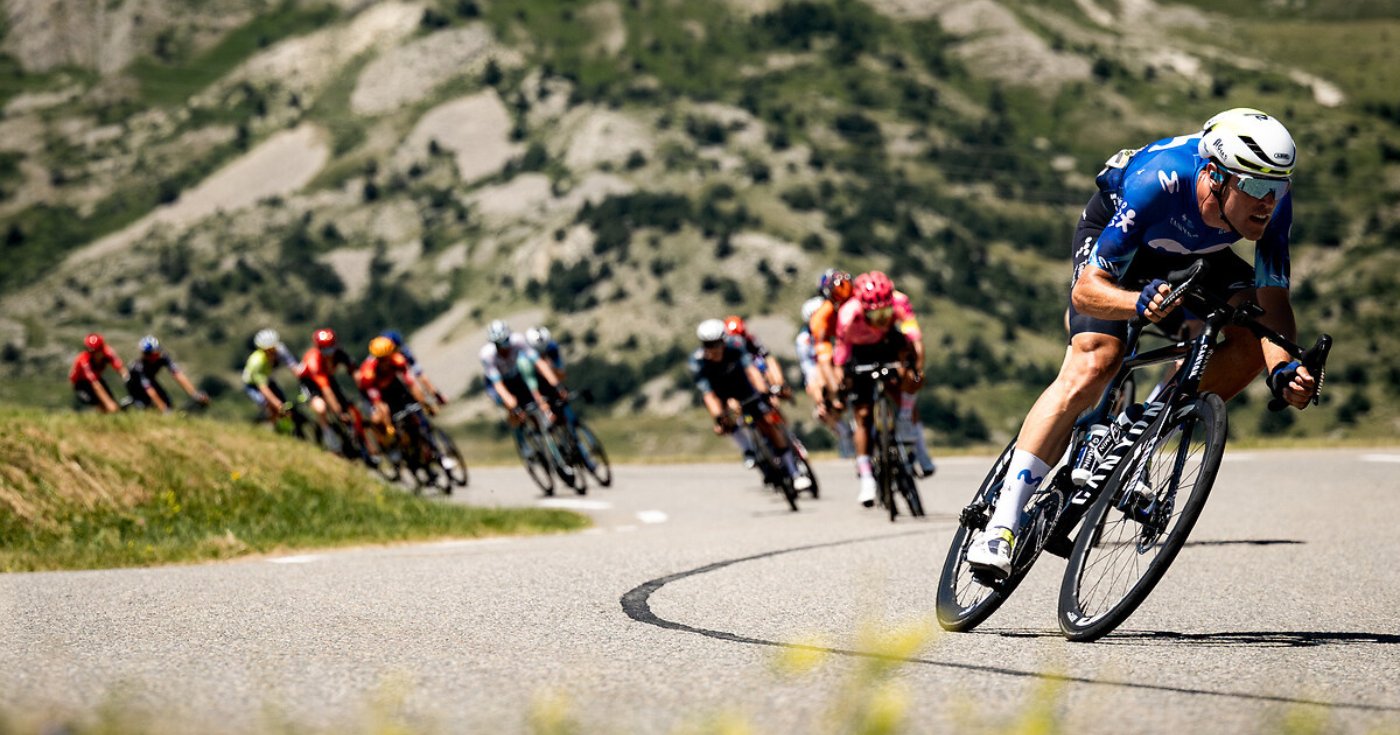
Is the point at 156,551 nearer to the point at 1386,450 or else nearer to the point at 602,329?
the point at 1386,450

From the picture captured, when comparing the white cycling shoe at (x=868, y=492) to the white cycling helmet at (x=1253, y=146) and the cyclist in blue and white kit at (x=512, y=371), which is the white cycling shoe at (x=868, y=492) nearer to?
the cyclist in blue and white kit at (x=512, y=371)

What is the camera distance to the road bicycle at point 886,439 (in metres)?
13.7

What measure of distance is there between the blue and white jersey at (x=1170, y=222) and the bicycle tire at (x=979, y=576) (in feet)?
2.78

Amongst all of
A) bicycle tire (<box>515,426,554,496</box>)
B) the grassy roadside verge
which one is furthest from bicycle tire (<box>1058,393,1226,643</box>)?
bicycle tire (<box>515,426,554,496</box>)

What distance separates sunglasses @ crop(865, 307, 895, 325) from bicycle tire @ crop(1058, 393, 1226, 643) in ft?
25.2

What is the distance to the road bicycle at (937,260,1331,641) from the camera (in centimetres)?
558

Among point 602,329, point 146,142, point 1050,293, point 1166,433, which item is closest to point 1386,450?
point 1166,433

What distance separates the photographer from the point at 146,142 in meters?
198

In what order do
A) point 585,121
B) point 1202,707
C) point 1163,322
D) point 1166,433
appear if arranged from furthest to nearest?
point 585,121
point 1163,322
point 1166,433
point 1202,707

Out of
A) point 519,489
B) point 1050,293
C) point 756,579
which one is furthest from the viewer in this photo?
point 1050,293

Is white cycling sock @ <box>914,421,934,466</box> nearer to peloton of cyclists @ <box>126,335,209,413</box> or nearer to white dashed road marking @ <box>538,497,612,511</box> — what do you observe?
white dashed road marking @ <box>538,497,612,511</box>

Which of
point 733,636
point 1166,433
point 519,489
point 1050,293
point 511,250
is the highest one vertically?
point 1166,433

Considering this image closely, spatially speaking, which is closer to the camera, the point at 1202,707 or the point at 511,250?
the point at 1202,707

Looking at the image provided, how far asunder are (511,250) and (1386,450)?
128180 millimetres
